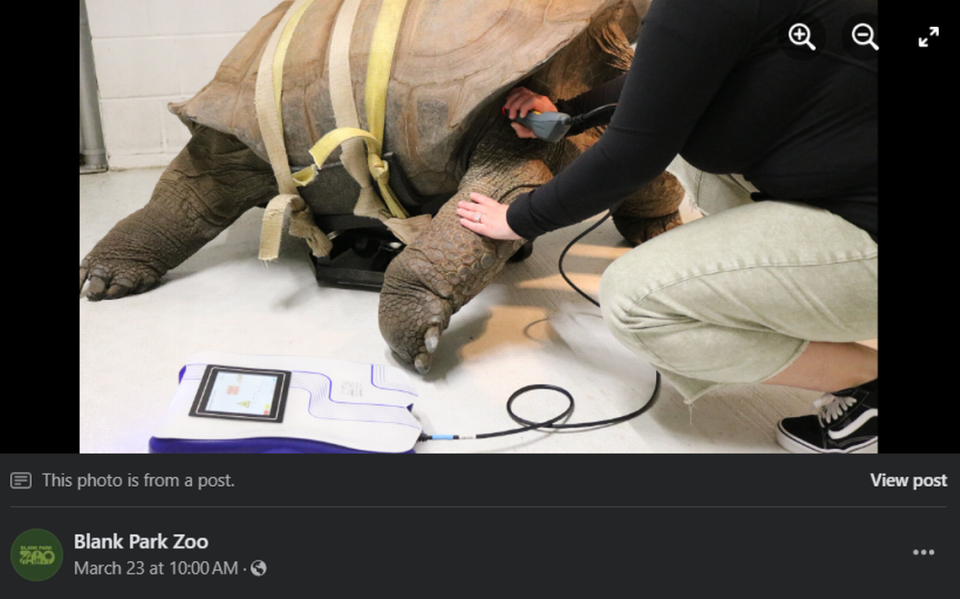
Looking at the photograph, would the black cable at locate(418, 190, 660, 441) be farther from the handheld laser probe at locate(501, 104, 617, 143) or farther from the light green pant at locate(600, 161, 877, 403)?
the handheld laser probe at locate(501, 104, 617, 143)

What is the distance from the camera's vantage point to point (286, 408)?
148 centimetres

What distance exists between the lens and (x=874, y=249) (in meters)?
1.25

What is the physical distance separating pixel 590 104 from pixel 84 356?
1.51 meters

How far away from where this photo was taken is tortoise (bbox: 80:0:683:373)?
5.83 feet

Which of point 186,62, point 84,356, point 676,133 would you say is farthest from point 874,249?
point 186,62

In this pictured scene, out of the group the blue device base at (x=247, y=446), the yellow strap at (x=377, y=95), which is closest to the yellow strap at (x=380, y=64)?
the yellow strap at (x=377, y=95)

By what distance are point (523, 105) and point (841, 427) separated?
1077 millimetres

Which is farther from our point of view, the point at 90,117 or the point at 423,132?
the point at 90,117

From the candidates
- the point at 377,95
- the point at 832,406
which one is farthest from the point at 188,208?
the point at 832,406

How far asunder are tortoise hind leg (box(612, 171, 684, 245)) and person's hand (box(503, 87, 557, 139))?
693mm

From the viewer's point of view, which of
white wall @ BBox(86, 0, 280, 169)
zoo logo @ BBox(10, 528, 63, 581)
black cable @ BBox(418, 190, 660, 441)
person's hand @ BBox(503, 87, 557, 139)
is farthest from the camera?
white wall @ BBox(86, 0, 280, 169)

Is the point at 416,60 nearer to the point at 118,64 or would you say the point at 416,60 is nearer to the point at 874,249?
the point at 874,249

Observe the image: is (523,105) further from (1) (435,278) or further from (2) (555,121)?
(1) (435,278)

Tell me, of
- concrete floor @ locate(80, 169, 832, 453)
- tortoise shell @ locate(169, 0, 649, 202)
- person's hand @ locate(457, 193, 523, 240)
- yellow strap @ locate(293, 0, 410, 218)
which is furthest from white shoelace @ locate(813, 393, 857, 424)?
yellow strap @ locate(293, 0, 410, 218)
